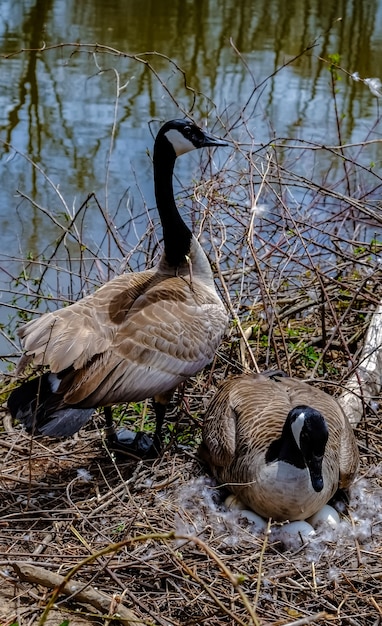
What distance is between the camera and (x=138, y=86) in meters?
13.7

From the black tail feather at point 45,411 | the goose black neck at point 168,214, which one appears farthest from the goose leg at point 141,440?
the goose black neck at point 168,214

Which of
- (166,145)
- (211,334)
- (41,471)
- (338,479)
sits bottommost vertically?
(41,471)

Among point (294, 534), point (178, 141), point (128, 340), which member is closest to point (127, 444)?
point (128, 340)

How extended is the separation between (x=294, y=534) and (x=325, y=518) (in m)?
0.25

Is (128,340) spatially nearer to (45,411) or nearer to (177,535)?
(45,411)

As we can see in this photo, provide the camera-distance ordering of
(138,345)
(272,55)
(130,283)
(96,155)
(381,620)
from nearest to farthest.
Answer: (381,620) < (138,345) < (130,283) < (96,155) < (272,55)

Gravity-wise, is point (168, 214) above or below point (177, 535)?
above

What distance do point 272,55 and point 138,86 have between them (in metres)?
5.05

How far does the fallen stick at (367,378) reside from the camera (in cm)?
520

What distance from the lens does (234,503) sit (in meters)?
4.36

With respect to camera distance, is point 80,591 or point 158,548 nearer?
point 80,591

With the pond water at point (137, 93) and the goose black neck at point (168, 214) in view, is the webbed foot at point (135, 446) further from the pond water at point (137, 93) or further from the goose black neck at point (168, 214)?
the pond water at point (137, 93)

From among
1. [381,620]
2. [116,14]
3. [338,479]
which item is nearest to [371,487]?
[338,479]

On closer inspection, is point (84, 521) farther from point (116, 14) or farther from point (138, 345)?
point (116, 14)
